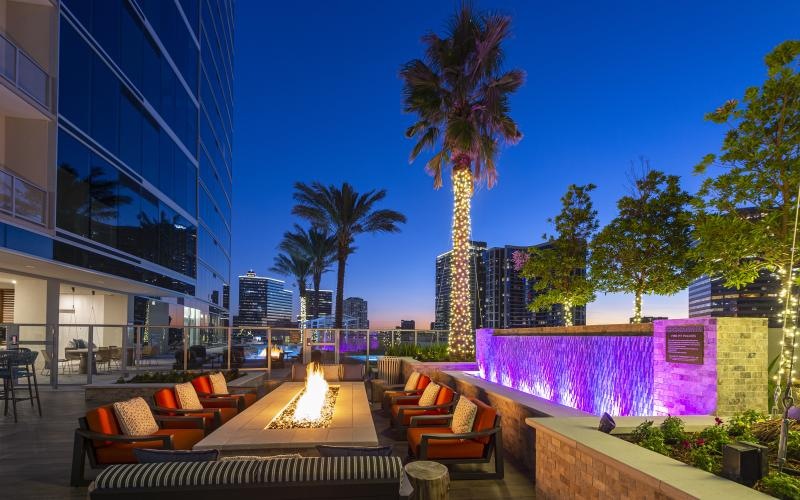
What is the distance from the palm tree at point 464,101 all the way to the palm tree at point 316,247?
1551 centimetres

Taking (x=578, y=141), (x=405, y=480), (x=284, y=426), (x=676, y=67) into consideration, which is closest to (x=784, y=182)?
(x=405, y=480)

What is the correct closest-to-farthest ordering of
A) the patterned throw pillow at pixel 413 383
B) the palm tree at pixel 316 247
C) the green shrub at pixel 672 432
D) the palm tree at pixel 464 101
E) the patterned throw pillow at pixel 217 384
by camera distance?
the green shrub at pixel 672 432, the patterned throw pillow at pixel 217 384, the patterned throw pillow at pixel 413 383, the palm tree at pixel 464 101, the palm tree at pixel 316 247

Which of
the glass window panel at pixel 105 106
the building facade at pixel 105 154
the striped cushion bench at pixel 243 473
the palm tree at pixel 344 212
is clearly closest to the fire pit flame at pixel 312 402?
the striped cushion bench at pixel 243 473

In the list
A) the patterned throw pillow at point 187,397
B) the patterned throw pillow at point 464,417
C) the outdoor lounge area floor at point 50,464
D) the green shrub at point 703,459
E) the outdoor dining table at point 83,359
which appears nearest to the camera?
the green shrub at point 703,459

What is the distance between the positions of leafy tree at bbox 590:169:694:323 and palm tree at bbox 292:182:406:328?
9.80 m

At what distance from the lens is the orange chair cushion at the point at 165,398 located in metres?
6.68

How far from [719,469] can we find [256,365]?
14249 mm

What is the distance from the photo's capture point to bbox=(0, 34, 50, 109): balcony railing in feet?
38.8

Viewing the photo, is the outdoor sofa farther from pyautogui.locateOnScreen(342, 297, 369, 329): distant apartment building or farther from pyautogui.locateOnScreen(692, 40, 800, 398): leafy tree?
pyautogui.locateOnScreen(342, 297, 369, 329): distant apartment building

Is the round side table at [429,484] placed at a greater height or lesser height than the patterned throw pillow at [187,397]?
greater

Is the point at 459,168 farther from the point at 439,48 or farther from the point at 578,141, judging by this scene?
the point at 578,141

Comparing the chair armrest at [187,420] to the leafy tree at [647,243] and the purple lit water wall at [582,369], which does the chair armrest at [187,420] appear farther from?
the leafy tree at [647,243]

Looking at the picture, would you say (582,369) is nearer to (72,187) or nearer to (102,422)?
(102,422)

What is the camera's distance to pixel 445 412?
7113mm
